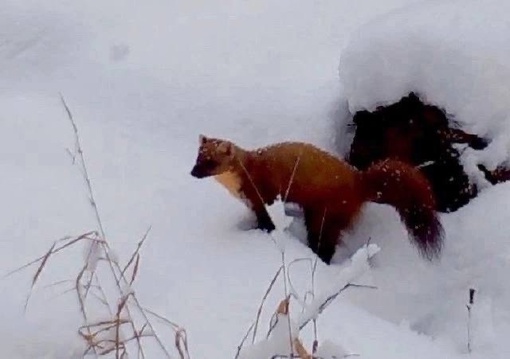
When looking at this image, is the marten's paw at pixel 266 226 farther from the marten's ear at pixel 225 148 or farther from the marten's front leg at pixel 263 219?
the marten's ear at pixel 225 148

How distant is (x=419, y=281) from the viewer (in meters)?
2.72

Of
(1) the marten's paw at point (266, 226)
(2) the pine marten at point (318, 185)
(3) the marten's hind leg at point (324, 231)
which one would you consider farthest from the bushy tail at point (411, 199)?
(1) the marten's paw at point (266, 226)

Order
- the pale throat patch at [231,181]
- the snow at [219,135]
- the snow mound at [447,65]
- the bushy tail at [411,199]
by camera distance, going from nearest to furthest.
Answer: the snow at [219,135] → the bushy tail at [411,199] → the pale throat patch at [231,181] → the snow mound at [447,65]

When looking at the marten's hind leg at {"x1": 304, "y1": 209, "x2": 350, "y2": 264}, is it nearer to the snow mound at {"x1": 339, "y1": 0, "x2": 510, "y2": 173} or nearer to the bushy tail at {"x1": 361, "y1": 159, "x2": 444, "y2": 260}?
the bushy tail at {"x1": 361, "y1": 159, "x2": 444, "y2": 260}

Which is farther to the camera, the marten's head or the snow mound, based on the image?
the snow mound

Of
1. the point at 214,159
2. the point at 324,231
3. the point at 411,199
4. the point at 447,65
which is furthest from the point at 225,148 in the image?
the point at 447,65

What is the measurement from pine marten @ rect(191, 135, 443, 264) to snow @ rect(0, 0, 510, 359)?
84 millimetres

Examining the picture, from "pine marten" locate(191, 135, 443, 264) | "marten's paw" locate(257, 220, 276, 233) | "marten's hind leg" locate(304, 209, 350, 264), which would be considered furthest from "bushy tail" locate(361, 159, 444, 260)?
"marten's paw" locate(257, 220, 276, 233)

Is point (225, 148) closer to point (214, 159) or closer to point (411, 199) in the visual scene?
point (214, 159)

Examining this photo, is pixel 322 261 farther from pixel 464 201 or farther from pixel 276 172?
pixel 464 201

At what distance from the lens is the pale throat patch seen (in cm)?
283

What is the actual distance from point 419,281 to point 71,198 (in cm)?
98

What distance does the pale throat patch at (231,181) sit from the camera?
2.83 m

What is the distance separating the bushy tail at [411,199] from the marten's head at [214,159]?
0.39 metres
